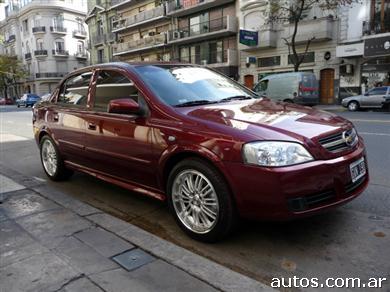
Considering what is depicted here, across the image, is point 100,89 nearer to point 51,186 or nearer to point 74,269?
point 51,186

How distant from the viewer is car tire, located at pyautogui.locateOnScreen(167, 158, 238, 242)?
3061 millimetres

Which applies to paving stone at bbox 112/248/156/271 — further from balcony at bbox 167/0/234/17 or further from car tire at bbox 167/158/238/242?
balcony at bbox 167/0/234/17

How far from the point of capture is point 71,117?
4859mm

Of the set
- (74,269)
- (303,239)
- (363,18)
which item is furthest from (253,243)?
(363,18)

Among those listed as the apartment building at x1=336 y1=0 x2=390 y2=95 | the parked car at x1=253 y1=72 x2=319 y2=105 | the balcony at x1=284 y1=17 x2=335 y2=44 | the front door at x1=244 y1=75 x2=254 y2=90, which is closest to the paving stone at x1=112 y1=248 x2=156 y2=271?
the parked car at x1=253 y1=72 x2=319 y2=105

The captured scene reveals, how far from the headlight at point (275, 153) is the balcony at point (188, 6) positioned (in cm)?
2987

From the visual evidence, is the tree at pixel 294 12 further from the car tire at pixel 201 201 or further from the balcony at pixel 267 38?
the car tire at pixel 201 201

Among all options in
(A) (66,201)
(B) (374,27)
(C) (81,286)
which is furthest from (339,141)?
(B) (374,27)

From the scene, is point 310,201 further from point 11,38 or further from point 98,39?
point 11,38

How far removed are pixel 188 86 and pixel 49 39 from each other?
202 feet

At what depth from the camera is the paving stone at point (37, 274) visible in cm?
269

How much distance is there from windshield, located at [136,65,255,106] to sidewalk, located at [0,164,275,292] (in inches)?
54.6

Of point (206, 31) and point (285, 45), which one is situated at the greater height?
point (206, 31)

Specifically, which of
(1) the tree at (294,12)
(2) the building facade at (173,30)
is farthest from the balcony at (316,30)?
(2) the building facade at (173,30)
